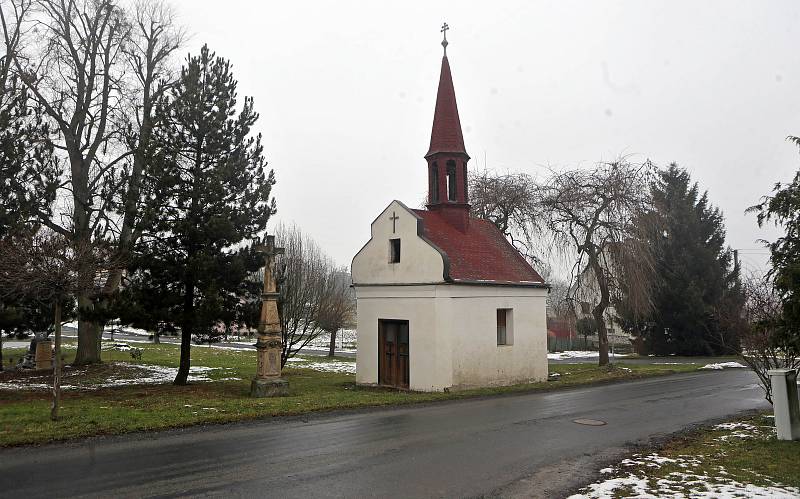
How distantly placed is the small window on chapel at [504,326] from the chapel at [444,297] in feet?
0.11

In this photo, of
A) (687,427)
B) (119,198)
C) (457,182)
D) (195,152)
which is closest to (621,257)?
(457,182)

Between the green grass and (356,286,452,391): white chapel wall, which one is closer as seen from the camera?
the green grass

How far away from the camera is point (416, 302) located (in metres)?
17.5

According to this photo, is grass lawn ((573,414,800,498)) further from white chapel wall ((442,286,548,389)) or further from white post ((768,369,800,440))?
white chapel wall ((442,286,548,389))

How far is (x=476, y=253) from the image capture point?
19.3m

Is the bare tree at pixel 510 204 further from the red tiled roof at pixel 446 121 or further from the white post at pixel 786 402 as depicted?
the white post at pixel 786 402

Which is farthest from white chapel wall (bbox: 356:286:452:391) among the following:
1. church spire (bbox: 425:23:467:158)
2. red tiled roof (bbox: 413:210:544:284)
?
church spire (bbox: 425:23:467:158)

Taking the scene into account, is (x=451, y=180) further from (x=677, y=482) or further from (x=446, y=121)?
(x=677, y=482)

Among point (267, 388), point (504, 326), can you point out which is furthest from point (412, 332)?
point (267, 388)

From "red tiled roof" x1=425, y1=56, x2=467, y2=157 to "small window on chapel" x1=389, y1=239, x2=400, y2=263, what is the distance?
402 centimetres

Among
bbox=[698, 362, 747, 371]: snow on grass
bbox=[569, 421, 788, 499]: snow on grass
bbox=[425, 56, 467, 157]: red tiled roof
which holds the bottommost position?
bbox=[698, 362, 747, 371]: snow on grass

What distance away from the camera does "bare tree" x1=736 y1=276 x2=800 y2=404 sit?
339 inches

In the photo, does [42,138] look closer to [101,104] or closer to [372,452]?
[101,104]

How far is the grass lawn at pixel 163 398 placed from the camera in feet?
32.6
